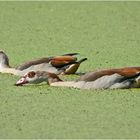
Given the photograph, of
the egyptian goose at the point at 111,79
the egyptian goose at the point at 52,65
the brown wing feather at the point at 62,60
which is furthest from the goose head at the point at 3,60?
the egyptian goose at the point at 111,79

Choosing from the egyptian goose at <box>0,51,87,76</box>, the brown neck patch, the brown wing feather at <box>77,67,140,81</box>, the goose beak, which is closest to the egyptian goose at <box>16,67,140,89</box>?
the brown wing feather at <box>77,67,140,81</box>

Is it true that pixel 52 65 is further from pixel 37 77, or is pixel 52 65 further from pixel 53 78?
pixel 53 78

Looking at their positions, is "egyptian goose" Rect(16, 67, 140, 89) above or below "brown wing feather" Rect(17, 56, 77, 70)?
above

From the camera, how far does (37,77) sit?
25.4 feet

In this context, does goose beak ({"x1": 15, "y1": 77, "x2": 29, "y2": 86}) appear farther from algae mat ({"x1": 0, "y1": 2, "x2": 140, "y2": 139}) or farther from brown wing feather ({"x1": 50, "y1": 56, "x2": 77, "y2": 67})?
brown wing feather ({"x1": 50, "y1": 56, "x2": 77, "y2": 67})

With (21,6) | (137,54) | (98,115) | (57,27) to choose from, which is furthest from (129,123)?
(21,6)

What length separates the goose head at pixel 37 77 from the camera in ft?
25.0

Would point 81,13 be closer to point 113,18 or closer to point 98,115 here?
point 113,18

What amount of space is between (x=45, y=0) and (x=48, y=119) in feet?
19.5

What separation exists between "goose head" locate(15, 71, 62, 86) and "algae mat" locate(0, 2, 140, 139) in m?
0.07

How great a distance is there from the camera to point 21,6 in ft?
38.0

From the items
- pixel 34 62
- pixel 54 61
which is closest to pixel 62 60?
pixel 54 61

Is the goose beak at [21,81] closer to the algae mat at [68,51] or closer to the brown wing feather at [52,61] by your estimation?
the algae mat at [68,51]

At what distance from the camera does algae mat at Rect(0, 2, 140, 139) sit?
5.89 m
